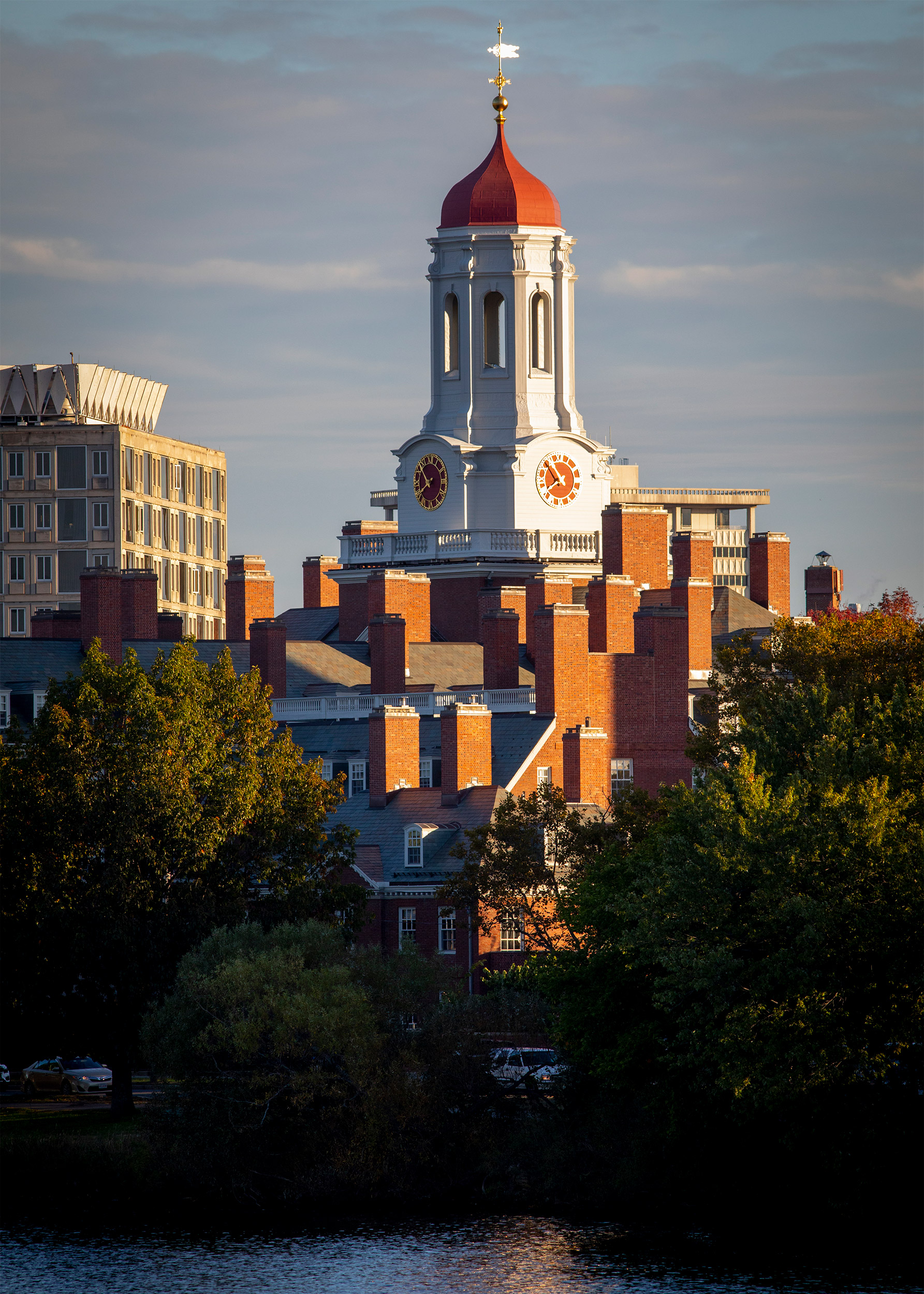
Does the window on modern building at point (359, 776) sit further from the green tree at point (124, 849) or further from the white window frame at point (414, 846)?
the green tree at point (124, 849)

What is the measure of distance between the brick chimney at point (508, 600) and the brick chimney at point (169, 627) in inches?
520

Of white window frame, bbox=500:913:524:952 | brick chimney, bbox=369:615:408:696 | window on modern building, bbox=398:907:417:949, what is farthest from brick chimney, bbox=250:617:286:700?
white window frame, bbox=500:913:524:952

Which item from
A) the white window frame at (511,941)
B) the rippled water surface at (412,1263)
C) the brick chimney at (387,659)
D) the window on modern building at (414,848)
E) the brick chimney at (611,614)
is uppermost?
the brick chimney at (611,614)

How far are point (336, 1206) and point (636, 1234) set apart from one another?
25.9ft

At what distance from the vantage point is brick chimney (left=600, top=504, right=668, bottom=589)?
9456cm

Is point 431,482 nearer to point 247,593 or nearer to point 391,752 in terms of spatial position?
point 247,593

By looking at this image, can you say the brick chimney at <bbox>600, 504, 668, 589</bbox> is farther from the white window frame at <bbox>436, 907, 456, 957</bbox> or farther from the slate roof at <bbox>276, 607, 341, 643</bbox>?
the white window frame at <bbox>436, 907, 456, 957</bbox>

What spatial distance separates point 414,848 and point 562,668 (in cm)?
979

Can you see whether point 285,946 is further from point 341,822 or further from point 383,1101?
point 341,822

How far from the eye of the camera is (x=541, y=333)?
103500 millimetres

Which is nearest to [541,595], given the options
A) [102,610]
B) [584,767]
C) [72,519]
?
[584,767]

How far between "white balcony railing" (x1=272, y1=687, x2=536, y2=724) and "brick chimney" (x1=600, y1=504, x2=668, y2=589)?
934cm

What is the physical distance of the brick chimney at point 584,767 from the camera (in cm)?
7981

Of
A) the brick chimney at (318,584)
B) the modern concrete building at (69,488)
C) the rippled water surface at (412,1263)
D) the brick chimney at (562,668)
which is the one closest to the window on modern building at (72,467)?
the modern concrete building at (69,488)
